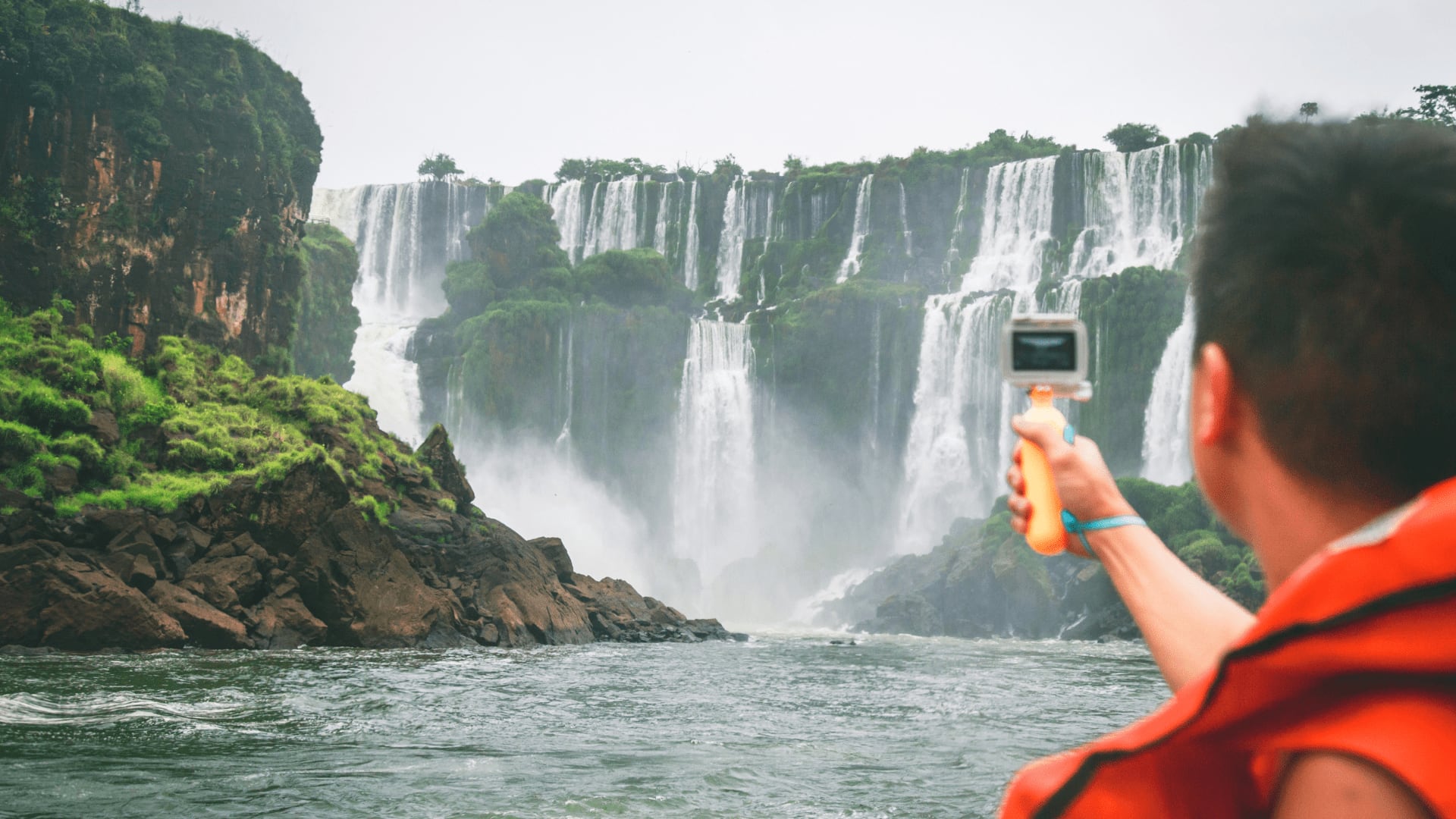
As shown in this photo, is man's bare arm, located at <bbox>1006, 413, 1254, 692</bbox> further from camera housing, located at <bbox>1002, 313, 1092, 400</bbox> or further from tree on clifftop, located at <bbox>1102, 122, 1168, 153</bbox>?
tree on clifftop, located at <bbox>1102, 122, 1168, 153</bbox>

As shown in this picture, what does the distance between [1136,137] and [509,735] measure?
2001 inches

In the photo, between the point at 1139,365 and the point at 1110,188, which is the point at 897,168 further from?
the point at 1139,365

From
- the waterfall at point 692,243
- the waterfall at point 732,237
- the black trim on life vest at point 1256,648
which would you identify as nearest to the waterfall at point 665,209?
the waterfall at point 692,243

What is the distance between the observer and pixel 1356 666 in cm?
77

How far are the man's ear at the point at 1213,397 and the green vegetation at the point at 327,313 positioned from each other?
156 ft

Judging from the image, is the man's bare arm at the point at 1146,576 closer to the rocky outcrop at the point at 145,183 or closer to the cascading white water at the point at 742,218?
the rocky outcrop at the point at 145,183

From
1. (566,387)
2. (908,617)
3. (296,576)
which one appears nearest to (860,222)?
(566,387)

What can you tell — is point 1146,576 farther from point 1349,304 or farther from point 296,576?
point 296,576

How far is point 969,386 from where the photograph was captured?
149ft

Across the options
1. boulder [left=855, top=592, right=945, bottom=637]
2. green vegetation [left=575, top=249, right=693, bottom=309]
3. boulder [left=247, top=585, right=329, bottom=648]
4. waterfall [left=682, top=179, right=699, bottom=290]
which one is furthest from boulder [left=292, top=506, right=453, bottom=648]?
waterfall [left=682, top=179, right=699, bottom=290]

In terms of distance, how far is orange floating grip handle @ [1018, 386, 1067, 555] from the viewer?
144 cm

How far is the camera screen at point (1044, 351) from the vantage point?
1.59m

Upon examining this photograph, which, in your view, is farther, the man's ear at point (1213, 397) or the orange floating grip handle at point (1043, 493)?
the orange floating grip handle at point (1043, 493)

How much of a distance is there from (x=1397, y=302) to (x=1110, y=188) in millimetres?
52509
